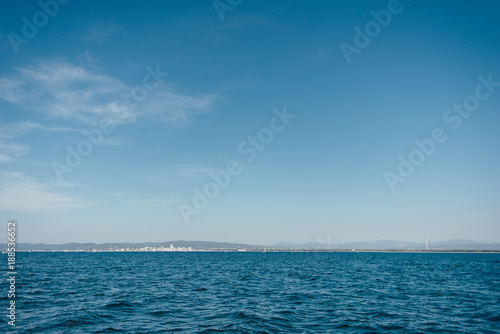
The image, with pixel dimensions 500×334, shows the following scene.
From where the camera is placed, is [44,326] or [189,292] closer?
[44,326]

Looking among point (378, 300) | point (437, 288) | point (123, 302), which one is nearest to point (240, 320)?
point (123, 302)

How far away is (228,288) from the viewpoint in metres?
34.8

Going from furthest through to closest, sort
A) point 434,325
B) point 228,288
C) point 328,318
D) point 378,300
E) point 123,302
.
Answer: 1. point 228,288
2. point 378,300
3. point 123,302
4. point 328,318
5. point 434,325

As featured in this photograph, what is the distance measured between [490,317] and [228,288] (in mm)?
24448

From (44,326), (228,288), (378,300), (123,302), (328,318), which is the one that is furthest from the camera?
(228,288)

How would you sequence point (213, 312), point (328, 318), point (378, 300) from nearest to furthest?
point (328, 318), point (213, 312), point (378, 300)

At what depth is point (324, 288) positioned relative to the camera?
115 feet

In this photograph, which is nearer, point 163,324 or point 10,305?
point 163,324

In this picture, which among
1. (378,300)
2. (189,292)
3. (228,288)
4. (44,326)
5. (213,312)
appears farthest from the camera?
(228,288)

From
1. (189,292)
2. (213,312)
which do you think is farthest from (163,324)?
(189,292)

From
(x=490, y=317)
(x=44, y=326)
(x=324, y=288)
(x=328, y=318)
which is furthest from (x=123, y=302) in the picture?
(x=490, y=317)

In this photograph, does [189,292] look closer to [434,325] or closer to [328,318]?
[328,318]

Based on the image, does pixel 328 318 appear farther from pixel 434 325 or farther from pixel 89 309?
pixel 89 309

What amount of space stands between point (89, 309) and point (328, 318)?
713 inches
